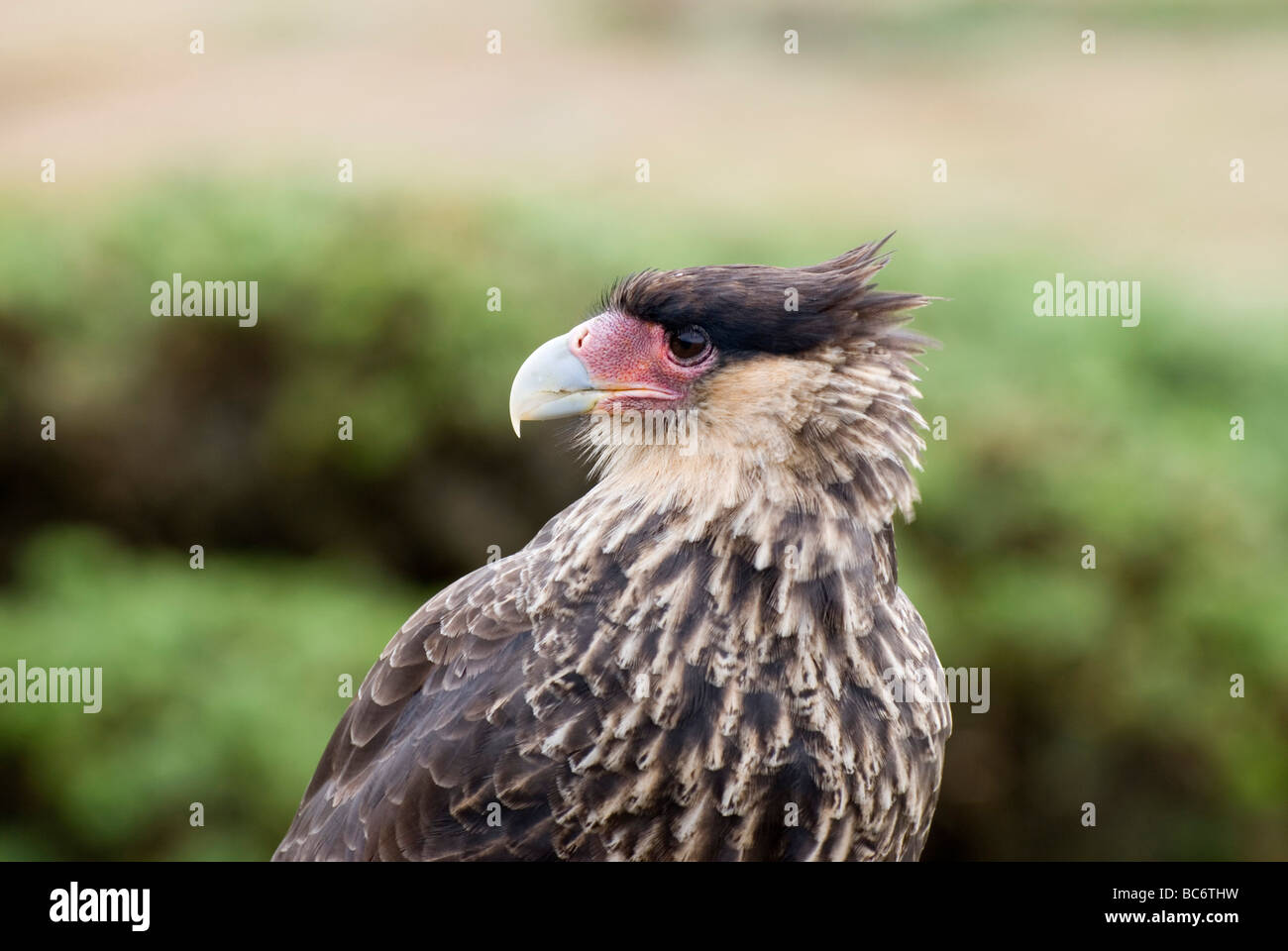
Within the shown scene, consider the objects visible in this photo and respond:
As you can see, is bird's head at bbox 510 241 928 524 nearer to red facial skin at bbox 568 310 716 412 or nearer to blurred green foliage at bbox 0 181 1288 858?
red facial skin at bbox 568 310 716 412

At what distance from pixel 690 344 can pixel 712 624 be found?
0.54 meters

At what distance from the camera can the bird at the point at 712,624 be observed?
2.39 metres

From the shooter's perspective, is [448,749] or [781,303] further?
[448,749]

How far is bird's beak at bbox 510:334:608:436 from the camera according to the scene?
254 centimetres

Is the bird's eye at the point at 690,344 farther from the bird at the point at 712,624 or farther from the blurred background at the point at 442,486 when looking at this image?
the blurred background at the point at 442,486

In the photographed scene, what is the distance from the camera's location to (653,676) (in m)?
2.40

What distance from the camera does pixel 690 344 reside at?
8.24 ft

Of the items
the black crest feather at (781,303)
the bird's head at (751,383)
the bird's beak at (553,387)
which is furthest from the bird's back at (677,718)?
the black crest feather at (781,303)

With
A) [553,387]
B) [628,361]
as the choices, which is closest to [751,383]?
[628,361]

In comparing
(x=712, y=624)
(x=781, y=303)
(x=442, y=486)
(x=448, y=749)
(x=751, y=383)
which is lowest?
(x=448, y=749)

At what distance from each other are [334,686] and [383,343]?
1689 millimetres

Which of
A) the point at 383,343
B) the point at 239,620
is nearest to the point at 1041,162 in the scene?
the point at 383,343

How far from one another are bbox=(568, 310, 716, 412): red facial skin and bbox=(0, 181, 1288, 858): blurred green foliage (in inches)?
87.3

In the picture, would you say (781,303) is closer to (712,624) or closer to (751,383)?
(751,383)
